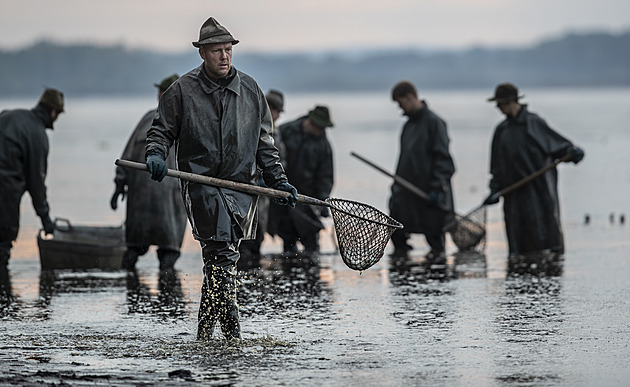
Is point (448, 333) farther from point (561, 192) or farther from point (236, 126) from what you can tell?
point (561, 192)

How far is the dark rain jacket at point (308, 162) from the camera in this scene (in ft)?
41.7

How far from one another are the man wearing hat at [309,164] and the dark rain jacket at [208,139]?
5.19 metres

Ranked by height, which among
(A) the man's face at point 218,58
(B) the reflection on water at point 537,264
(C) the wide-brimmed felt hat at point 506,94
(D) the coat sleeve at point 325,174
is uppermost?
(C) the wide-brimmed felt hat at point 506,94

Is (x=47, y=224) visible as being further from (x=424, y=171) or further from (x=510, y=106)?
(x=510, y=106)

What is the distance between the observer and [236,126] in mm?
7344

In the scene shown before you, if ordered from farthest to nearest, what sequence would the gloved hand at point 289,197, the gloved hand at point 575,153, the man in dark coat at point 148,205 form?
the gloved hand at point 575,153, the man in dark coat at point 148,205, the gloved hand at point 289,197

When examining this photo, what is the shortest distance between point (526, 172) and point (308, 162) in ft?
7.22

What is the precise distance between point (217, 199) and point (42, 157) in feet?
13.8

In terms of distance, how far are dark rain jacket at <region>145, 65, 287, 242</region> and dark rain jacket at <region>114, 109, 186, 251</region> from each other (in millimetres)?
3360

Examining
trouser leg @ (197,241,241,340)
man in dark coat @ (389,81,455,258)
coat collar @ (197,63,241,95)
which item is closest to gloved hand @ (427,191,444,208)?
man in dark coat @ (389,81,455,258)

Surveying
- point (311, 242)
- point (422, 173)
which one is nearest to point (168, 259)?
point (311, 242)

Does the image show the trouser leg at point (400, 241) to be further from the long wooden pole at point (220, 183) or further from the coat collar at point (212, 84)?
the coat collar at point (212, 84)

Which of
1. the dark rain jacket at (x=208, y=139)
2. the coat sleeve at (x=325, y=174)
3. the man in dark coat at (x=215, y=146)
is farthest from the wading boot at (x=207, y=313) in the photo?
the coat sleeve at (x=325, y=174)

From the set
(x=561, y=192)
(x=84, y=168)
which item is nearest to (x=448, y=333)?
(x=561, y=192)
